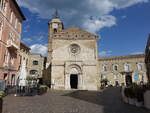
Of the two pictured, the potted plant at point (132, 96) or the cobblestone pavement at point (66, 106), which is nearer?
the cobblestone pavement at point (66, 106)

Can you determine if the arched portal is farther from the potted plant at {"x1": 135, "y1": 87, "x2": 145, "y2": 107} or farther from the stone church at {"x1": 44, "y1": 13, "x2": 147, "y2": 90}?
the potted plant at {"x1": 135, "y1": 87, "x2": 145, "y2": 107}

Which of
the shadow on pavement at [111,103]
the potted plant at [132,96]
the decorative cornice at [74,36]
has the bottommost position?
the shadow on pavement at [111,103]

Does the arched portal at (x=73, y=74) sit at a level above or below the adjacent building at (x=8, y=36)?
below

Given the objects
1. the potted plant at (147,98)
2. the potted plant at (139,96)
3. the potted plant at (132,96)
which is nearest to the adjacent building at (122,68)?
the potted plant at (132,96)

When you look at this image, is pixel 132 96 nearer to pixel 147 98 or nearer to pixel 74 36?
pixel 147 98

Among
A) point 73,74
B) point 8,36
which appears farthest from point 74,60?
point 8,36

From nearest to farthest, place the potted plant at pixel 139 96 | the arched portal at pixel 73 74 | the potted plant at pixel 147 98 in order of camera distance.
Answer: the potted plant at pixel 147 98, the potted plant at pixel 139 96, the arched portal at pixel 73 74

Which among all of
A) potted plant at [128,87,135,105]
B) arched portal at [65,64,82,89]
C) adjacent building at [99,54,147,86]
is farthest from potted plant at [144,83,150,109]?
adjacent building at [99,54,147,86]

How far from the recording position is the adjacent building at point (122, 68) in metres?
43.8

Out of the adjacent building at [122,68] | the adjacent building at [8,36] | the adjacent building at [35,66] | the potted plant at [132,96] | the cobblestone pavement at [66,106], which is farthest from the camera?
the adjacent building at [122,68]

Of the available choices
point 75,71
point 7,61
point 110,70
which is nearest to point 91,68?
point 75,71

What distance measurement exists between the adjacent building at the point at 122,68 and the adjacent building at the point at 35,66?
70.1 feet

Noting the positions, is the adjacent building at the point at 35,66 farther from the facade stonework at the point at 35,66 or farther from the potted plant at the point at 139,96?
the potted plant at the point at 139,96

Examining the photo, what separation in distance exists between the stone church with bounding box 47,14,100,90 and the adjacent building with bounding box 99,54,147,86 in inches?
766
